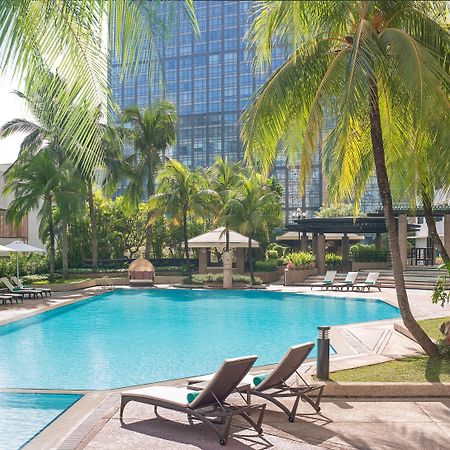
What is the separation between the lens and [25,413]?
26.6 feet

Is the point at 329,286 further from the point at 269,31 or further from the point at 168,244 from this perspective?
the point at 269,31

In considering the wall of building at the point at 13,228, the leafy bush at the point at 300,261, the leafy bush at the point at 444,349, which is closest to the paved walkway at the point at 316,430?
the leafy bush at the point at 444,349

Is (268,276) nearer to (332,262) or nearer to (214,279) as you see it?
(332,262)

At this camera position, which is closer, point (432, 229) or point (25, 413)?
point (25, 413)

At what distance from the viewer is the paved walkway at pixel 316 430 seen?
601cm

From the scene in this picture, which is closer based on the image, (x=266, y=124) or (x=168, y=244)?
(x=266, y=124)

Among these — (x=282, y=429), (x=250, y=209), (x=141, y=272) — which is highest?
(x=250, y=209)

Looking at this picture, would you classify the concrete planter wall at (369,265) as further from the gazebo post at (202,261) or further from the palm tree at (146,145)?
the palm tree at (146,145)

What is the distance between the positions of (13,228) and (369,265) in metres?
24.9

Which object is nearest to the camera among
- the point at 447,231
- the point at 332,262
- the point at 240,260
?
the point at 447,231

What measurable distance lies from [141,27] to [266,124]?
5970 millimetres

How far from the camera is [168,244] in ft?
136

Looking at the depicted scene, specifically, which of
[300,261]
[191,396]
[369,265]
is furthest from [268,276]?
[191,396]

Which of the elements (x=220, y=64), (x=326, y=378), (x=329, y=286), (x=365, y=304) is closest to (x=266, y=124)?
(x=326, y=378)
